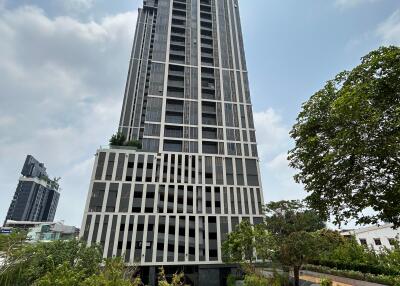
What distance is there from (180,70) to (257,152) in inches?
932

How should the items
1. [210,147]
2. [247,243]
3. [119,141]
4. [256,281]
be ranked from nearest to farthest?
[256,281], [247,243], [119,141], [210,147]

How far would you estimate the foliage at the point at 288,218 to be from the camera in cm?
2323

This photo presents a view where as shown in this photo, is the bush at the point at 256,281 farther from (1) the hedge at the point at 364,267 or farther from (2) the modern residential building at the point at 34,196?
(2) the modern residential building at the point at 34,196

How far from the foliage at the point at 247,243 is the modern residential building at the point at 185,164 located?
26.2 ft

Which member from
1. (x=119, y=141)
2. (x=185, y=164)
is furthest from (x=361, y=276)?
(x=119, y=141)

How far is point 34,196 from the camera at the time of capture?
371ft

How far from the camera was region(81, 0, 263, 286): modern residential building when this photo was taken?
3641 centimetres

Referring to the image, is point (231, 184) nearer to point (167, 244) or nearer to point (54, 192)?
point (167, 244)

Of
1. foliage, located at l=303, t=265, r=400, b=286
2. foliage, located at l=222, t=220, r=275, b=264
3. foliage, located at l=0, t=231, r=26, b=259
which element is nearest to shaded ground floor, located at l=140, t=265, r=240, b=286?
foliage, located at l=222, t=220, r=275, b=264

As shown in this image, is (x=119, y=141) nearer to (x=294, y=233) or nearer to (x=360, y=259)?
(x=294, y=233)

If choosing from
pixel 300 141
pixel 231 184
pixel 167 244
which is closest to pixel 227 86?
pixel 231 184

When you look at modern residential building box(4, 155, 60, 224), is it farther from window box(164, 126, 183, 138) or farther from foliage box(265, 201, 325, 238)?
foliage box(265, 201, 325, 238)

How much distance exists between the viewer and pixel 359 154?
9.48 metres

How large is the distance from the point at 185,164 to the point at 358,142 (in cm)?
3446
